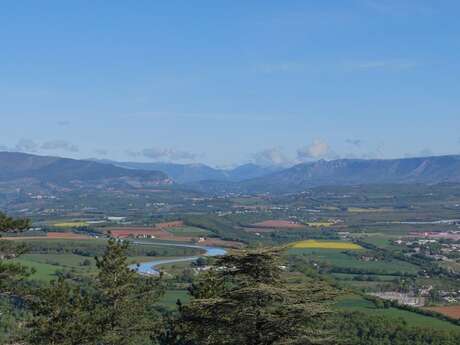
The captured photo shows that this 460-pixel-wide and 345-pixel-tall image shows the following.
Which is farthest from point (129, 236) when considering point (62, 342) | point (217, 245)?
point (62, 342)

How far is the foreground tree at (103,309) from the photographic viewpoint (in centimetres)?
2497

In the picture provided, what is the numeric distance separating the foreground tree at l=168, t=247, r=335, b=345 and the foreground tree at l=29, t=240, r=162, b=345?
9.24 m

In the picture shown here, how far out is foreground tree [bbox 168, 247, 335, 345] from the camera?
652 inches

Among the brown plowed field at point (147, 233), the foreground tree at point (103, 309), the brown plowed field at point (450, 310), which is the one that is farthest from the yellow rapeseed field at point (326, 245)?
the foreground tree at point (103, 309)

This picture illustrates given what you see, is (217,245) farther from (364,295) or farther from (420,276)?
(364,295)

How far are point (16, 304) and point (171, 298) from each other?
713 inches

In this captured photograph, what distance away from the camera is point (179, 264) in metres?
112

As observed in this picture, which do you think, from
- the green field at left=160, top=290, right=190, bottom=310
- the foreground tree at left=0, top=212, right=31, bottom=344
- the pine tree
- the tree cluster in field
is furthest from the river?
the tree cluster in field

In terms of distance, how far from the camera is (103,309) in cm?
2873

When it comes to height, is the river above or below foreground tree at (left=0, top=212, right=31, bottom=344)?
below

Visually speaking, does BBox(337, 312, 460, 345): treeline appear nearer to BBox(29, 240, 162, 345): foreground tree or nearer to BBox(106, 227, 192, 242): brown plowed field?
BBox(29, 240, 162, 345): foreground tree

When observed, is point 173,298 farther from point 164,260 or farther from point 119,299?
point 119,299

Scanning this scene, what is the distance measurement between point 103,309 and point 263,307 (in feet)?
45.3

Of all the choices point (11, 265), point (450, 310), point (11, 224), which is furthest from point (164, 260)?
point (11, 265)
